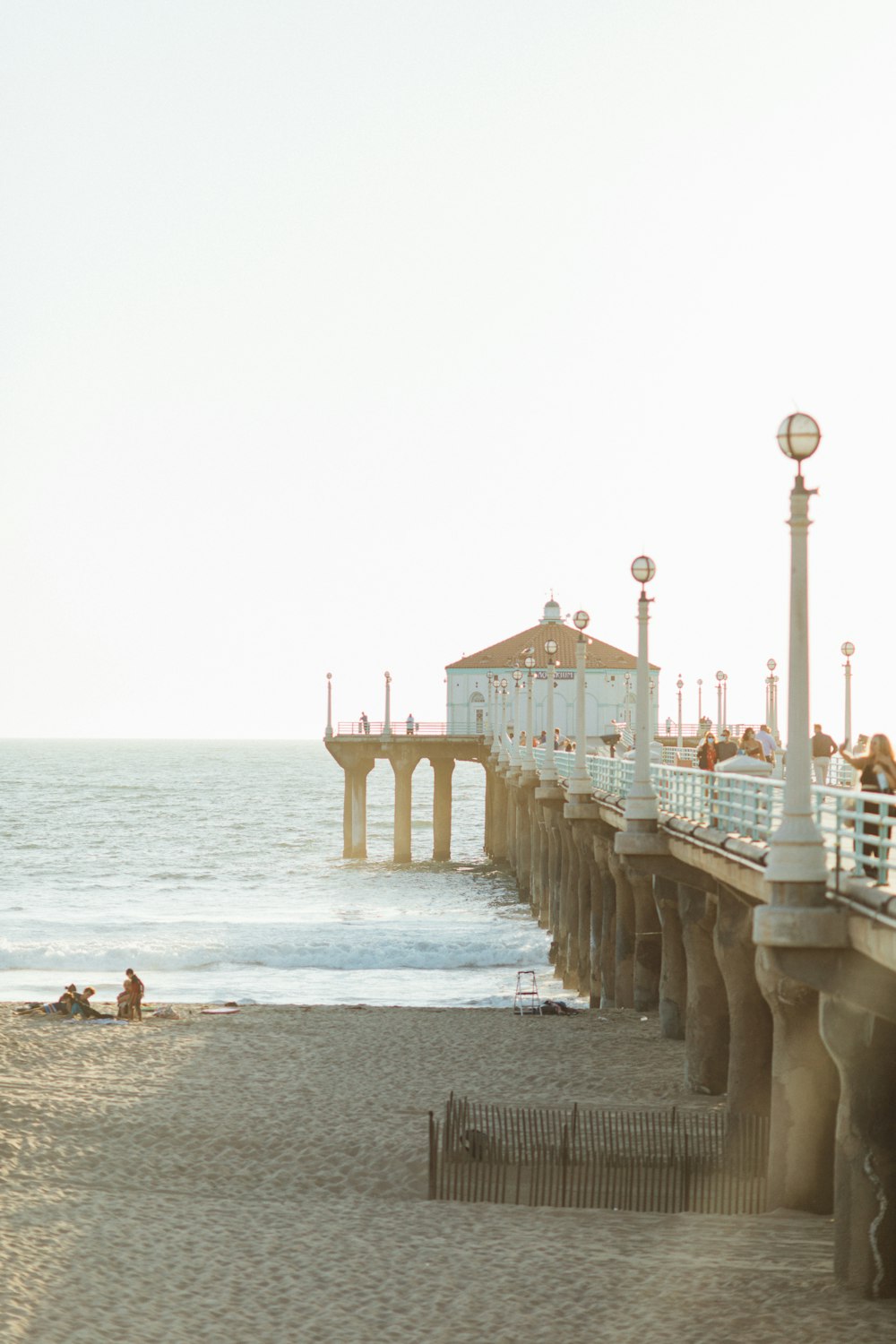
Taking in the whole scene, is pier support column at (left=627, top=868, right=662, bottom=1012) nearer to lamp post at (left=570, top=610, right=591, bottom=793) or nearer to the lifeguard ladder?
the lifeguard ladder

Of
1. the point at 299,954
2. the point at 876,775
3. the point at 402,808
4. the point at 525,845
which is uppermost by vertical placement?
the point at 876,775

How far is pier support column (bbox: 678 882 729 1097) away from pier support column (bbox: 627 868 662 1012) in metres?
5.30

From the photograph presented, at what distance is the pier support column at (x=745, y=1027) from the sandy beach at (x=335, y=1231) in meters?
1.70

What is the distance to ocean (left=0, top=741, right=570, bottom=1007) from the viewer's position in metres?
33.0

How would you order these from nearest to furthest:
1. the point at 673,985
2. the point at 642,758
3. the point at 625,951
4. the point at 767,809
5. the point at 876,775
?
the point at 876,775, the point at 767,809, the point at 642,758, the point at 673,985, the point at 625,951

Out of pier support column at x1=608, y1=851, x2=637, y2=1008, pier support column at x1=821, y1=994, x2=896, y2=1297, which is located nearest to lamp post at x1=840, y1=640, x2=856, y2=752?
pier support column at x1=608, y1=851, x2=637, y2=1008

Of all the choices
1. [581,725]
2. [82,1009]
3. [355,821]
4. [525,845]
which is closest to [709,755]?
[581,725]

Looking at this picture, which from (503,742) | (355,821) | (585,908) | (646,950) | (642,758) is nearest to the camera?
(642,758)

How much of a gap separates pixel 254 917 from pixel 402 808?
15517 mm

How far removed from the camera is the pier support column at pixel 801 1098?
12242mm

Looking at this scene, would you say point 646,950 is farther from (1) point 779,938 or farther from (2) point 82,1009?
(1) point 779,938

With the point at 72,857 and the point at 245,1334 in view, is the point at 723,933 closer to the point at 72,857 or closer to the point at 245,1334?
the point at 245,1334

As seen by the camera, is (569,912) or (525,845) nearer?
(569,912)

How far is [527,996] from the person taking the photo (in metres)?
28.9
